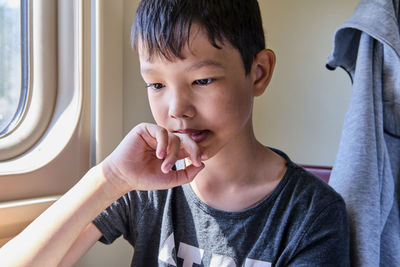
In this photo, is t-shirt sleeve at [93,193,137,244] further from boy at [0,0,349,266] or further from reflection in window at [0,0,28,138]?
reflection in window at [0,0,28,138]

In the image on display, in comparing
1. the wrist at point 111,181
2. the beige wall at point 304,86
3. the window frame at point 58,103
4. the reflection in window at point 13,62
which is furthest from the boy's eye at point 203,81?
the beige wall at point 304,86

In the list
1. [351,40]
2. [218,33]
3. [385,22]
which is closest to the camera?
[218,33]

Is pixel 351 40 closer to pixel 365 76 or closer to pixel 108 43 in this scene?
pixel 365 76

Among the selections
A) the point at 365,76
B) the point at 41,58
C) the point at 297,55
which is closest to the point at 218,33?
the point at 365,76

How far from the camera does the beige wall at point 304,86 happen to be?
1.33 meters

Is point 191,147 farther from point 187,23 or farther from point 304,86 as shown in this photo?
point 304,86

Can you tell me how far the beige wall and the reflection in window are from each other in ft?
2.67

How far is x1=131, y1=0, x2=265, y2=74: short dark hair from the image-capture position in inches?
26.3

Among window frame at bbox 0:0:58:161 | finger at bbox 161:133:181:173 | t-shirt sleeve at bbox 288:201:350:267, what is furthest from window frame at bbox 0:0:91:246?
t-shirt sleeve at bbox 288:201:350:267

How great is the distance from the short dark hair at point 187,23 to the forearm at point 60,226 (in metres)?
0.28

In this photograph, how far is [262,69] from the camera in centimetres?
81

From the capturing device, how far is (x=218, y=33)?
677 mm

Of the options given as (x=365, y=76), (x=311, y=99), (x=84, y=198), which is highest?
(x=365, y=76)

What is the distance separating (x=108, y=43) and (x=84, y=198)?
1.42 feet
